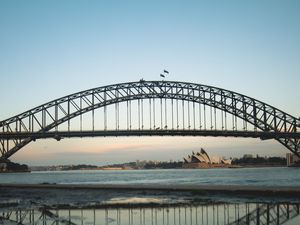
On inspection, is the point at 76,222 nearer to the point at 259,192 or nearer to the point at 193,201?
the point at 193,201

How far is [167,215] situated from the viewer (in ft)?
51.7

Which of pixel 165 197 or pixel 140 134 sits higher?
pixel 140 134

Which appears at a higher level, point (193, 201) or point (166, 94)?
point (166, 94)

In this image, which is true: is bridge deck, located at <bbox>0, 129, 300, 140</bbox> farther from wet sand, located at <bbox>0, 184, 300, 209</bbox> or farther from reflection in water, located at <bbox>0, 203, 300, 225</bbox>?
reflection in water, located at <bbox>0, 203, 300, 225</bbox>

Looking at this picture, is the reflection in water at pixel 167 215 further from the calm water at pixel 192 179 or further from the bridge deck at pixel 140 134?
Answer: the bridge deck at pixel 140 134

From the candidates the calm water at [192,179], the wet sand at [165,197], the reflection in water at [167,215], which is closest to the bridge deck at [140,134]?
the calm water at [192,179]

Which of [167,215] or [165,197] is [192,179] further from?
[167,215]

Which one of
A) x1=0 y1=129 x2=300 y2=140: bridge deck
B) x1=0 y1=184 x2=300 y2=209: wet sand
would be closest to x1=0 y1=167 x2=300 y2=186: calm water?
x1=0 y1=129 x2=300 y2=140: bridge deck

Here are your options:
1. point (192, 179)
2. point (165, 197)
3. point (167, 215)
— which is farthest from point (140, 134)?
point (167, 215)

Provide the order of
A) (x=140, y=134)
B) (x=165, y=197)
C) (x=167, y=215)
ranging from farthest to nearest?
(x=140, y=134) < (x=165, y=197) < (x=167, y=215)

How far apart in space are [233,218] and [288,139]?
192 ft

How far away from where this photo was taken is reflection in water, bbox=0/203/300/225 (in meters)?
14.2

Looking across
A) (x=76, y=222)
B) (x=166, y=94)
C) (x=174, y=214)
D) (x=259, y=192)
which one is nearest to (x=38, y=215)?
(x=76, y=222)

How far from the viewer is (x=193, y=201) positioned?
67.1ft
